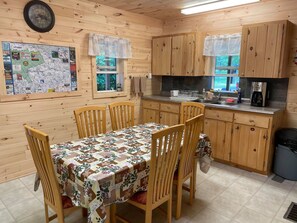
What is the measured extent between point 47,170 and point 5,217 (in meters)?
A: 1.14

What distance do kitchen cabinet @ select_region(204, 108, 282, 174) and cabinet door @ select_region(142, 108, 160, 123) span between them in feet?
3.45

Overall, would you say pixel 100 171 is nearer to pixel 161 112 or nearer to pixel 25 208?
pixel 25 208

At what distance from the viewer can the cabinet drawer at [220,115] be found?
3365 mm

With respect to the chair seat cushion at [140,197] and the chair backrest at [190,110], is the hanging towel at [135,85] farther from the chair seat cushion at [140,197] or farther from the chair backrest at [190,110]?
the chair seat cushion at [140,197]

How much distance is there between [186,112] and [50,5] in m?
2.41

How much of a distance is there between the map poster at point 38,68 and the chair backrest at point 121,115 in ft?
3.14

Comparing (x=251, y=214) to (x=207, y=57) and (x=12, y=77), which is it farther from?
(x=12, y=77)

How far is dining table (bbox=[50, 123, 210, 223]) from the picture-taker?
150 cm

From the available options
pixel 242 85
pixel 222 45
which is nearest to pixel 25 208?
pixel 242 85

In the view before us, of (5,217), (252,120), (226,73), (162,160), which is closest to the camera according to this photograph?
(162,160)

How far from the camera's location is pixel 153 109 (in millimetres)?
4391

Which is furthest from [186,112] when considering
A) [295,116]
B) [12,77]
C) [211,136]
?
[12,77]

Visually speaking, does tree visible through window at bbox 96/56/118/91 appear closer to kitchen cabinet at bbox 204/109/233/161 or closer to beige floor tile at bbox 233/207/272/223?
kitchen cabinet at bbox 204/109/233/161

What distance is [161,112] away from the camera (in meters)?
4.26
